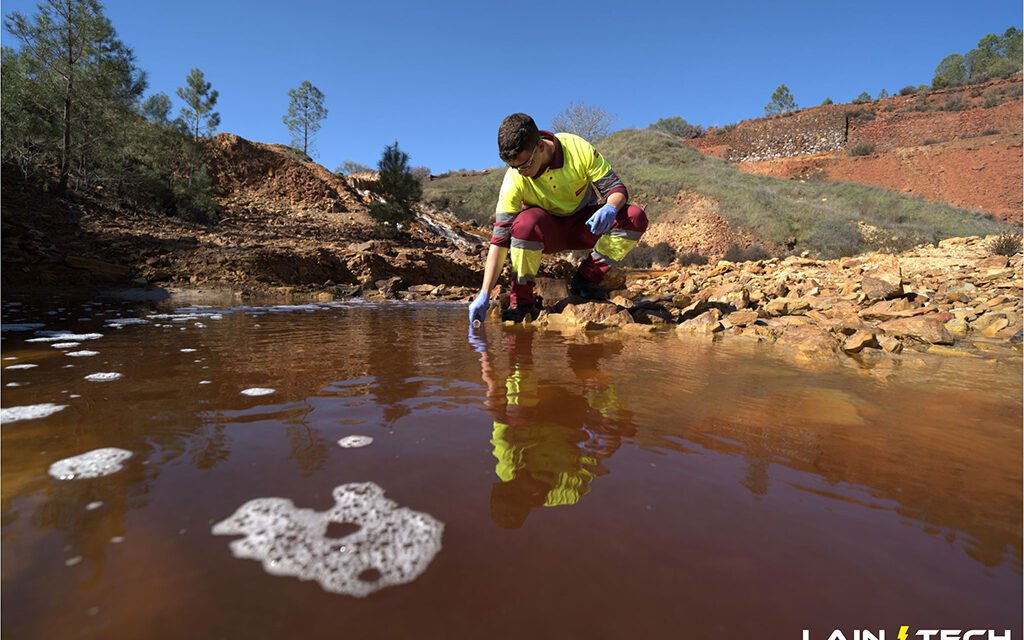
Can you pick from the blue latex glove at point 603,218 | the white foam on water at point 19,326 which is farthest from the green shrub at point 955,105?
the white foam on water at point 19,326

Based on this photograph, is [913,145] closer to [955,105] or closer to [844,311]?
[955,105]

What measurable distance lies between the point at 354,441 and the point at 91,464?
515 millimetres

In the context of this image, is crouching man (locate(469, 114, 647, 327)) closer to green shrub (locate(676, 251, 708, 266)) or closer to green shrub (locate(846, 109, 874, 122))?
green shrub (locate(676, 251, 708, 266))

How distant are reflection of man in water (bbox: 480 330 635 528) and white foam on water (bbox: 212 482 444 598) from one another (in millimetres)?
147

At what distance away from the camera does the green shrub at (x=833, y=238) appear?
1354 centimetres

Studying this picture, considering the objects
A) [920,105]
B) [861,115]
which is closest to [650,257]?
[861,115]

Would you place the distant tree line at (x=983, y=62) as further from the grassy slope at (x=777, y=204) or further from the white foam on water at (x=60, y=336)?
the white foam on water at (x=60, y=336)

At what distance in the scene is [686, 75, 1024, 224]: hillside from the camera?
87.5ft

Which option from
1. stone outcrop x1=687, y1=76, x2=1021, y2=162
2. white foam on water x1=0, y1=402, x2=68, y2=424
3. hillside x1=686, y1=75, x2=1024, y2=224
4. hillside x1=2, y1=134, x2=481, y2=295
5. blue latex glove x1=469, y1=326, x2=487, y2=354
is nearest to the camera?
white foam on water x1=0, y1=402, x2=68, y2=424

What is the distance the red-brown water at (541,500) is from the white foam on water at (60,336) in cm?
96

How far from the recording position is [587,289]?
4.61 meters

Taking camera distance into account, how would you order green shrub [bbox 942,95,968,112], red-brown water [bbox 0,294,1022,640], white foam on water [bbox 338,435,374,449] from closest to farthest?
red-brown water [bbox 0,294,1022,640]
white foam on water [bbox 338,435,374,449]
green shrub [bbox 942,95,968,112]

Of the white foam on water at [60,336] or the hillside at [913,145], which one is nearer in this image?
the white foam on water at [60,336]

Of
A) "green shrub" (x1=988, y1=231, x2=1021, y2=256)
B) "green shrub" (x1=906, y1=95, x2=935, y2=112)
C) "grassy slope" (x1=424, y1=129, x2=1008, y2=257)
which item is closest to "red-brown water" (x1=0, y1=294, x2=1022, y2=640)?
"green shrub" (x1=988, y1=231, x2=1021, y2=256)
